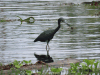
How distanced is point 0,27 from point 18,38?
2797mm

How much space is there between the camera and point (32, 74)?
5.56 m

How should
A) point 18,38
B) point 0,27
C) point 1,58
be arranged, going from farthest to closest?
1. point 0,27
2. point 18,38
3. point 1,58

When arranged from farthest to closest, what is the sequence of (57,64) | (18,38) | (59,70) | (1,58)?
(18,38), (1,58), (57,64), (59,70)

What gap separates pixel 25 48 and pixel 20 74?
3914mm

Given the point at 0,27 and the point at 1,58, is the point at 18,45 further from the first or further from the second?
the point at 0,27

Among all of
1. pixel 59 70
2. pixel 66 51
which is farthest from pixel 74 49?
pixel 59 70

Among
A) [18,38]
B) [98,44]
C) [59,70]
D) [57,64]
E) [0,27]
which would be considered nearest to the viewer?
[59,70]

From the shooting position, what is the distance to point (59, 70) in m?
5.50

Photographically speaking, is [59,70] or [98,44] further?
[98,44]

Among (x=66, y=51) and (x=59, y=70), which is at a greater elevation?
(x=59, y=70)

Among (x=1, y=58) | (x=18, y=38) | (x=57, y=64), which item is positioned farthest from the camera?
(x=18, y=38)

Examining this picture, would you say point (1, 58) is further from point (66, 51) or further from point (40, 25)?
point (40, 25)

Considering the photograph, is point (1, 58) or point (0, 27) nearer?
point (1, 58)

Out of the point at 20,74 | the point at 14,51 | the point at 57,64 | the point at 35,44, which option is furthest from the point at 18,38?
the point at 20,74
